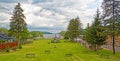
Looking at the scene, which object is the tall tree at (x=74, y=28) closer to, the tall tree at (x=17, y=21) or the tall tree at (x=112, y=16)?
the tall tree at (x=17, y=21)

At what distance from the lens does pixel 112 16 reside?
149ft

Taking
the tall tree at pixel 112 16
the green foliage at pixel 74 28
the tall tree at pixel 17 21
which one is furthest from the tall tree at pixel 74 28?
the tall tree at pixel 112 16

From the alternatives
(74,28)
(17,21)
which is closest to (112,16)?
(17,21)

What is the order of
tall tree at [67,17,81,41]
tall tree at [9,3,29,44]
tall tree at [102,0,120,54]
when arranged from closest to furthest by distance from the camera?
1. tall tree at [102,0,120,54]
2. tall tree at [9,3,29,44]
3. tall tree at [67,17,81,41]

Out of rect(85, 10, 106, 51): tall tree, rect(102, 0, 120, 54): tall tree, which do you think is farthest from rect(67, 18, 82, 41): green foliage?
rect(102, 0, 120, 54): tall tree

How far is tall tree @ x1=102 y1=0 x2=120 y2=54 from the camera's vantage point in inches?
1756

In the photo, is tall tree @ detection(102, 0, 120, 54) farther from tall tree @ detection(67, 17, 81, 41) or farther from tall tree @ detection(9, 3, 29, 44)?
tall tree @ detection(67, 17, 81, 41)

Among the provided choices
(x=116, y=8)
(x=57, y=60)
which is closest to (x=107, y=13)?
(x=116, y=8)

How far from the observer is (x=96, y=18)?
Result: 53.0 metres

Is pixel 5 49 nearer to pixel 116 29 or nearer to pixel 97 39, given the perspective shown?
pixel 97 39

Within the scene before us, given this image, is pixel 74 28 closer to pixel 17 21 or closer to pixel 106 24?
pixel 17 21

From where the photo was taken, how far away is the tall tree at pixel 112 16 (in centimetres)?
4459

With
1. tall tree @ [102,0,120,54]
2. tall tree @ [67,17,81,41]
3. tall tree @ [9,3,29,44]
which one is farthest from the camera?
tall tree @ [67,17,81,41]

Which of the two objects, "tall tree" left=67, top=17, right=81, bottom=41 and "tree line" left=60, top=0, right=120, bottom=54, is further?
"tall tree" left=67, top=17, right=81, bottom=41
